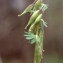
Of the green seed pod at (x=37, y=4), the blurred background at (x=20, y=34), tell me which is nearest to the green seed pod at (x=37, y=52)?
the green seed pod at (x=37, y=4)

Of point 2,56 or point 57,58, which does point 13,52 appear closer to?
point 2,56

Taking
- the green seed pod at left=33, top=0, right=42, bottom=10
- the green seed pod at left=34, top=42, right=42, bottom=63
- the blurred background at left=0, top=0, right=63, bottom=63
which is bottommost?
the green seed pod at left=34, top=42, right=42, bottom=63

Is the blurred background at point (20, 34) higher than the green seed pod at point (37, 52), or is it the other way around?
the blurred background at point (20, 34)

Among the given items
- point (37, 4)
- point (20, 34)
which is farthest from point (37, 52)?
point (20, 34)

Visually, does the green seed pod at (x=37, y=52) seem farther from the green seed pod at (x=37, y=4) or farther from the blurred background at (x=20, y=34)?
the blurred background at (x=20, y=34)

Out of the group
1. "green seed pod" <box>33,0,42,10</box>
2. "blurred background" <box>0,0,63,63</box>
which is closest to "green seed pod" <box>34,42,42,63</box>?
"green seed pod" <box>33,0,42,10</box>

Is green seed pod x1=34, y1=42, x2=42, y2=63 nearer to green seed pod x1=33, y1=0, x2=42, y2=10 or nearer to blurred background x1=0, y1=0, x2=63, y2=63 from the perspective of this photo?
green seed pod x1=33, y1=0, x2=42, y2=10

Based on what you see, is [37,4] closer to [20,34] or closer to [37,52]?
[37,52]

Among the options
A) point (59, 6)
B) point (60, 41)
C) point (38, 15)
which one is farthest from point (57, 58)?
point (38, 15)

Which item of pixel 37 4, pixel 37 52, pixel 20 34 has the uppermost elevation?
pixel 20 34
